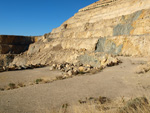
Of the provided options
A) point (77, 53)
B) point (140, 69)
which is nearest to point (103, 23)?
point (77, 53)

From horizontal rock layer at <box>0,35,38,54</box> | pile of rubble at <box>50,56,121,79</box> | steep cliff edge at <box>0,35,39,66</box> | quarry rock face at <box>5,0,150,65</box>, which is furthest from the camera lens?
horizontal rock layer at <box>0,35,38,54</box>

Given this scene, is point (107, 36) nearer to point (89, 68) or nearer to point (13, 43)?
point (89, 68)

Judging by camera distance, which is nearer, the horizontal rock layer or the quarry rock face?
the quarry rock face

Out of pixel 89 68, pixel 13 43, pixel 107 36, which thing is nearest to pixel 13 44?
pixel 13 43

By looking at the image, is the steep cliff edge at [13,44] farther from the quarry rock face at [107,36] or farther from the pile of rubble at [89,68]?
the pile of rubble at [89,68]

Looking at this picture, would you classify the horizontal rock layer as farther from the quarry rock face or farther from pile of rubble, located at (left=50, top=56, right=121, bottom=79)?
pile of rubble, located at (left=50, top=56, right=121, bottom=79)

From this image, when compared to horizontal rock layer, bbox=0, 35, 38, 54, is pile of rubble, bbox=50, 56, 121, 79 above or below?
below

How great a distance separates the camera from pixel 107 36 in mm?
17219

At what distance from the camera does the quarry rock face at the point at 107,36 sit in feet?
44.8

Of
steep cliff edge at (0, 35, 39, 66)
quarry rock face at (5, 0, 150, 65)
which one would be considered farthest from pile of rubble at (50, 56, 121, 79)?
steep cliff edge at (0, 35, 39, 66)

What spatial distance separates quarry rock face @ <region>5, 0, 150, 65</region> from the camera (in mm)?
13656

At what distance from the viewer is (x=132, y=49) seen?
43.7ft

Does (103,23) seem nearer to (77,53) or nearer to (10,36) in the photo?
(77,53)

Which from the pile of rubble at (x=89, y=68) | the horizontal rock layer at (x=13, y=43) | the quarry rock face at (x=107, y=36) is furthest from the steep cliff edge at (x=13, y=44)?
the pile of rubble at (x=89, y=68)
